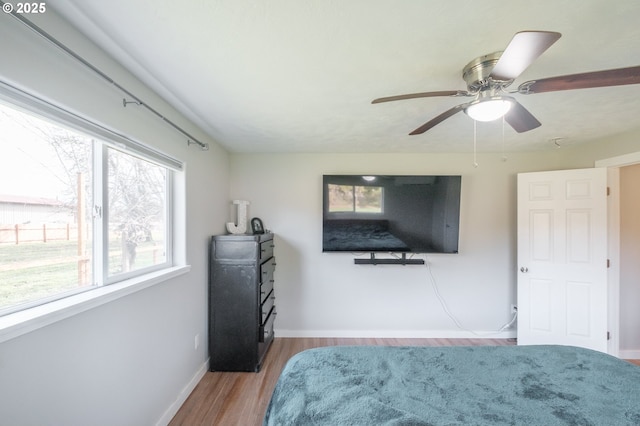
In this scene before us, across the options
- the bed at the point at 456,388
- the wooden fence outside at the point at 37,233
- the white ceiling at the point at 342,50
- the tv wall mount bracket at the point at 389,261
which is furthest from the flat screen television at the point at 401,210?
the wooden fence outside at the point at 37,233

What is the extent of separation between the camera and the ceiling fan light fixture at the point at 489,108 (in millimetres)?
1265

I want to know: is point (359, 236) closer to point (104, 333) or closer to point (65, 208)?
point (104, 333)

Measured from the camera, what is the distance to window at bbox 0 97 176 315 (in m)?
1.00

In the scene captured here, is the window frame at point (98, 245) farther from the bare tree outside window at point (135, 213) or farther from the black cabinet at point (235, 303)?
the black cabinet at point (235, 303)

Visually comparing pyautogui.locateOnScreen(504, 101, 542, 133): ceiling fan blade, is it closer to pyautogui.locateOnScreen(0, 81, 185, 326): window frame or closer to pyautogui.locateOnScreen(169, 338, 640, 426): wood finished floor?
pyautogui.locateOnScreen(0, 81, 185, 326): window frame

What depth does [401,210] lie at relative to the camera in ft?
9.93

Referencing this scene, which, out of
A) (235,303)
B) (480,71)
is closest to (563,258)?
(480,71)

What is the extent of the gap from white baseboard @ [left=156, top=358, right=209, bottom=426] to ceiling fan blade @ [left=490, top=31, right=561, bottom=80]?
114 inches

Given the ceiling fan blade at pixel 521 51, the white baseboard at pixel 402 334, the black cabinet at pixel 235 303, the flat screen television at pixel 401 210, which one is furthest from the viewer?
the white baseboard at pixel 402 334

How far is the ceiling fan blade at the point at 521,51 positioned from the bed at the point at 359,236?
2062mm

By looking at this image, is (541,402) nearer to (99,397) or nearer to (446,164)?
(99,397)

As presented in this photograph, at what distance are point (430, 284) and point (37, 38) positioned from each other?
374 centimetres

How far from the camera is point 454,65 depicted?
1.37 metres

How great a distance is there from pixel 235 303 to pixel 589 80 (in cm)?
286
